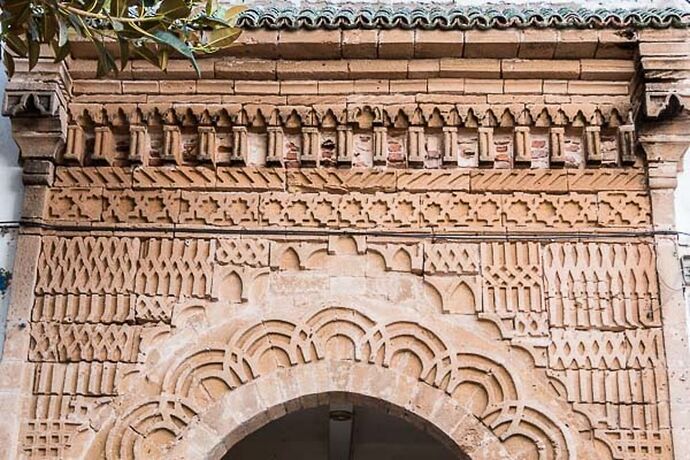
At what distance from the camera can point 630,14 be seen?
5012mm

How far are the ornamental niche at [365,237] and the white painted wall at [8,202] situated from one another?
0.07 m

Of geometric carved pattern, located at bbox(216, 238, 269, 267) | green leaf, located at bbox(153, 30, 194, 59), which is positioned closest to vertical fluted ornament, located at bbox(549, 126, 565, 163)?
geometric carved pattern, located at bbox(216, 238, 269, 267)

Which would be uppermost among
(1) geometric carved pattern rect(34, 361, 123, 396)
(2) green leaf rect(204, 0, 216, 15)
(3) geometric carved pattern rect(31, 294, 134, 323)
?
(2) green leaf rect(204, 0, 216, 15)

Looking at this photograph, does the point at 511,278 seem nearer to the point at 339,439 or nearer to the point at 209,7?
the point at 209,7

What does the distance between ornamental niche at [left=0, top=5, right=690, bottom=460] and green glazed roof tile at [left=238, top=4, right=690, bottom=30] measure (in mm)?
14

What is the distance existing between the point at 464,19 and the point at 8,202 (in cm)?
232

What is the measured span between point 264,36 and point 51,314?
162 centimetres

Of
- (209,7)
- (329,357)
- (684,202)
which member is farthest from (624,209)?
(209,7)

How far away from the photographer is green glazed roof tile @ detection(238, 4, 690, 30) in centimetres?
498

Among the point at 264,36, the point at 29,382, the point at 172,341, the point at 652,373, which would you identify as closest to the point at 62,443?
the point at 29,382

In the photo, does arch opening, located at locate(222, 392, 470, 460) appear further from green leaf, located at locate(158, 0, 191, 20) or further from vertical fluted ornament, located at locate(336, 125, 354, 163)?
green leaf, located at locate(158, 0, 191, 20)

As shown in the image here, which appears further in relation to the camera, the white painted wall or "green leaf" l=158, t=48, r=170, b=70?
the white painted wall

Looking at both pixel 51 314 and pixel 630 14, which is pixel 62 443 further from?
pixel 630 14

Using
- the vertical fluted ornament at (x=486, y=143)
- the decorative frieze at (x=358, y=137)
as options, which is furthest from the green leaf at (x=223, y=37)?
the vertical fluted ornament at (x=486, y=143)
